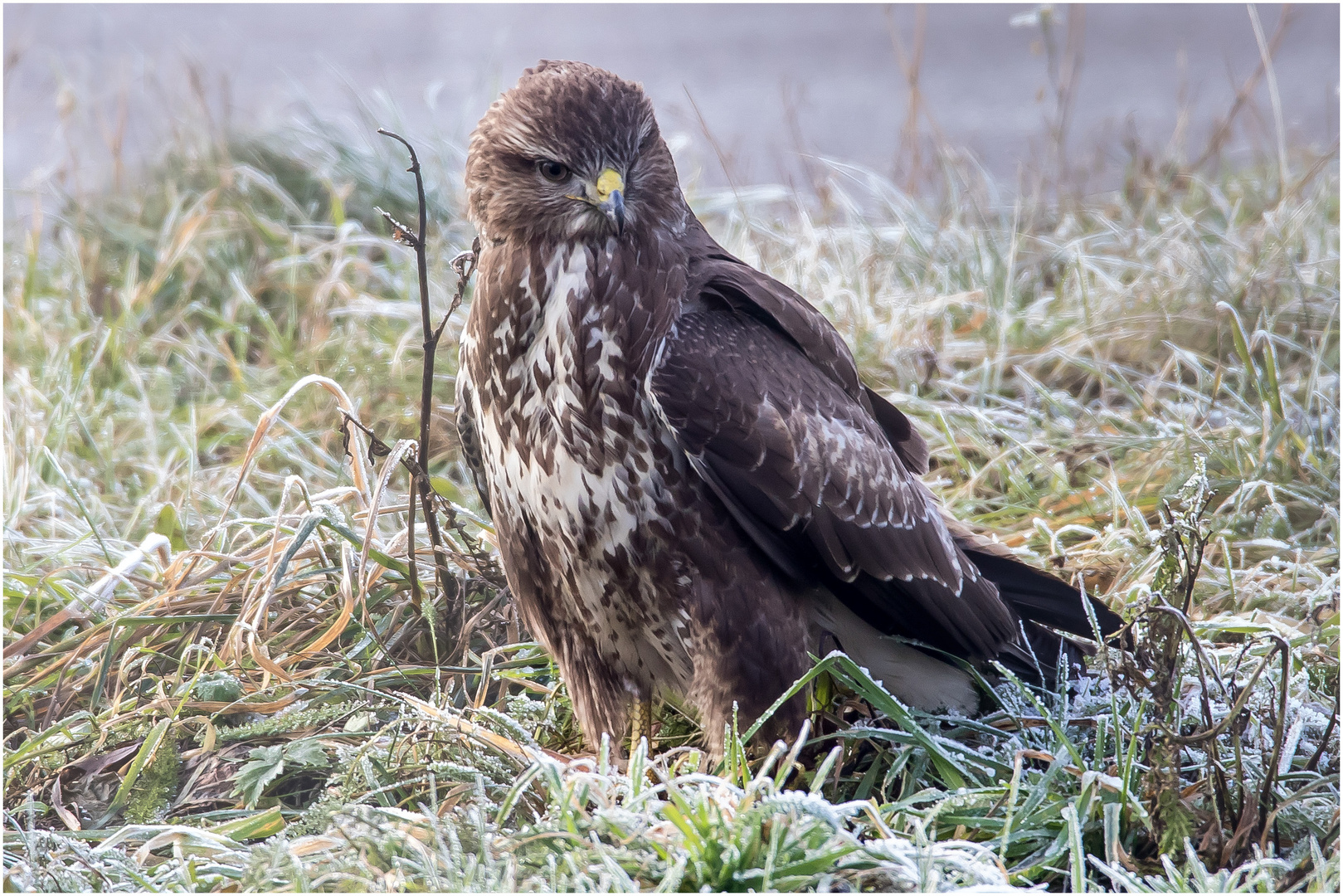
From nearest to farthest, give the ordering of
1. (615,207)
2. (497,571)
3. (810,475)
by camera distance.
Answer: (615,207), (810,475), (497,571)

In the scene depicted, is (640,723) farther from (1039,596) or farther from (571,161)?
(571,161)

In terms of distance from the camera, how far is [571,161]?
248 cm

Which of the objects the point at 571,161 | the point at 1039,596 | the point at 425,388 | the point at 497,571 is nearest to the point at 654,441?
the point at 571,161

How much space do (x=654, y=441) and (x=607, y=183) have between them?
1.80 feet

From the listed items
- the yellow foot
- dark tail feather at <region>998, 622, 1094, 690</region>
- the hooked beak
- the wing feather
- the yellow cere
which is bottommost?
the yellow foot

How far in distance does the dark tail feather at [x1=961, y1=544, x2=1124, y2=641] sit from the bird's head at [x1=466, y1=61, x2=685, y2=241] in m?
1.23

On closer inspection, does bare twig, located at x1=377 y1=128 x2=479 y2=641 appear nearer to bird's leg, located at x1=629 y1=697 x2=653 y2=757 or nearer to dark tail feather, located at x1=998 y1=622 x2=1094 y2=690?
bird's leg, located at x1=629 y1=697 x2=653 y2=757

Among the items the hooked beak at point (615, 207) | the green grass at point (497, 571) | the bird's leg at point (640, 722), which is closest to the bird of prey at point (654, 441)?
the hooked beak at point (615, 207)

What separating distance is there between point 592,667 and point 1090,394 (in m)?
2.80

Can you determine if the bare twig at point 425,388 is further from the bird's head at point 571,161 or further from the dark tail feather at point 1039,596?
the dark tail feather at point 1039,596

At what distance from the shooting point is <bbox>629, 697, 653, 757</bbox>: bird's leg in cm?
294

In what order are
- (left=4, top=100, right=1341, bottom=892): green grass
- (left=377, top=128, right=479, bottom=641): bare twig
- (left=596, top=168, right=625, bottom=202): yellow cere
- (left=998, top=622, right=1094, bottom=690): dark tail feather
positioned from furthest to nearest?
(left=998, top=622, right=1094, bottom=690): dark tail feather → (left=377, top=128, right=479, bottom=641): bare twig → (left=596, top=168, right=625, bottom=202): yellow cere → (left=4, top=100, right=1341, bottom=892): green grass

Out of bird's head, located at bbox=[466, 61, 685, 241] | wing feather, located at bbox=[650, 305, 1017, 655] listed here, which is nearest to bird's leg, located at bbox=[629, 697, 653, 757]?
wing feather, located at bbox=[650, 305, 1017, 655]

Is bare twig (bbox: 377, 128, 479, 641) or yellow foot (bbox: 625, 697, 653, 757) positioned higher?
bare twig (bbox: 377, 128, 479, 641)
